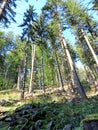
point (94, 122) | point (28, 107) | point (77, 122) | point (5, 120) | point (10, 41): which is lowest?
point (94, 122)

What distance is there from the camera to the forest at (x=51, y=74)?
8.49 metres

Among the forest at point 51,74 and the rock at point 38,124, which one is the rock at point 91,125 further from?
the rock at point 38,124

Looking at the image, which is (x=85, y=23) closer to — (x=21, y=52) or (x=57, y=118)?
(x=21, y=52)

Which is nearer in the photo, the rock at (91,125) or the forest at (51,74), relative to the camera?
the rock at (91,125)

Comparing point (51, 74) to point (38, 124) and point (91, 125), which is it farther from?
point (91, 125)

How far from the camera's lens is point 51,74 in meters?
46.5

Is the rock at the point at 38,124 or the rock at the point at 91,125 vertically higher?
the rock at the point at 38,124

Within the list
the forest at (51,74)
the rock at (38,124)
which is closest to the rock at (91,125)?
the forest at (51,74)

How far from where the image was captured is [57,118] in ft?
27.2

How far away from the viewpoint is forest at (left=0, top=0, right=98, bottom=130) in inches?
334

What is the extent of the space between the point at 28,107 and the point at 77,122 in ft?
13.5

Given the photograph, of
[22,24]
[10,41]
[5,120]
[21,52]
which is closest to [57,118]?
[5,120]

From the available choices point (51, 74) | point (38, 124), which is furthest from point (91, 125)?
point (51, 74)

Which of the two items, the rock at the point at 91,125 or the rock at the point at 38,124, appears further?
the rock at the point at 38,124
